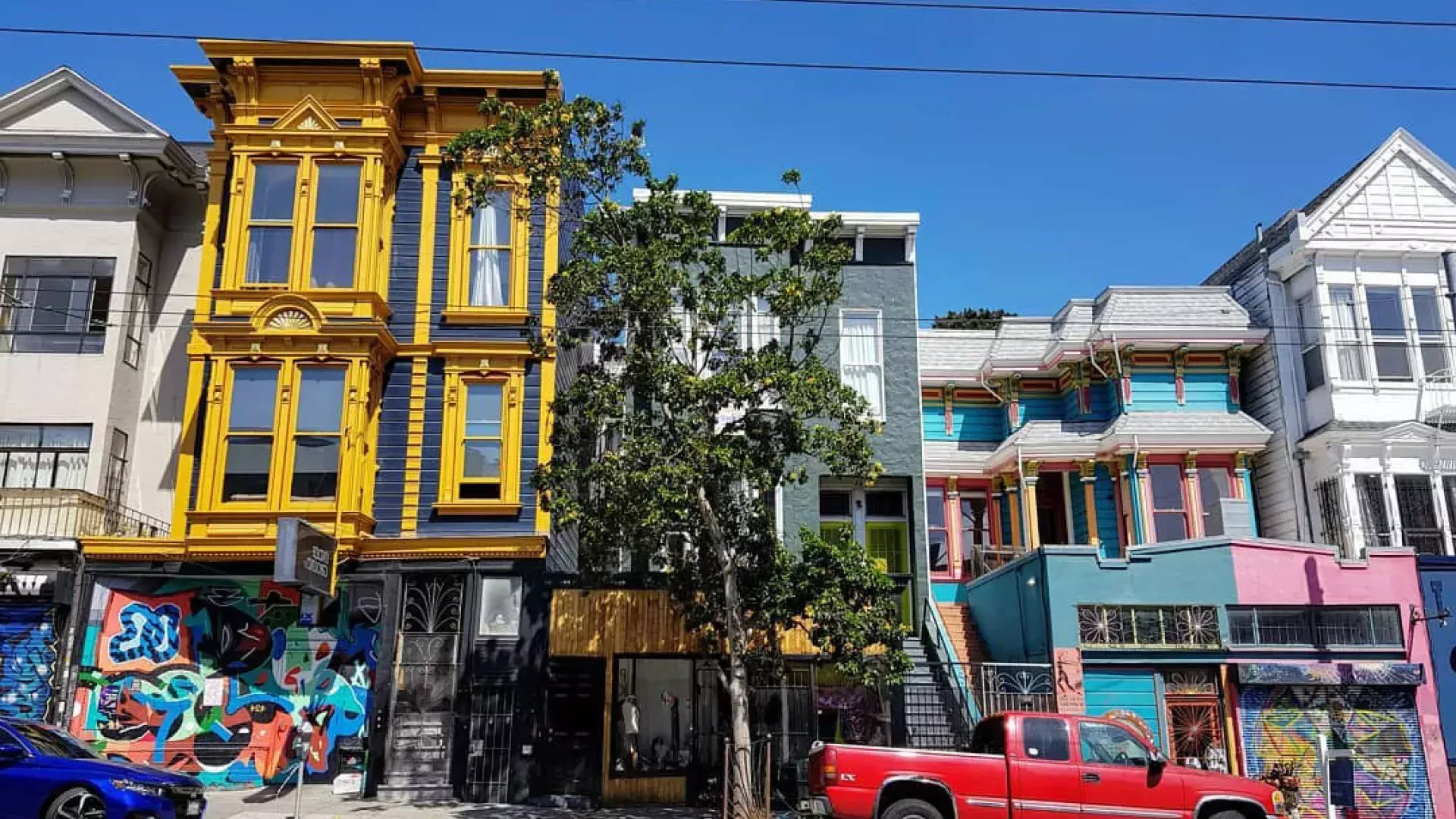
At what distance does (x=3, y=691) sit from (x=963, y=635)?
698 inches

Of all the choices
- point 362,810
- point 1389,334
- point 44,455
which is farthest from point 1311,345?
point 44,455

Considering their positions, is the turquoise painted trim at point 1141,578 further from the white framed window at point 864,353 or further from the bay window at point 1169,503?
the white framed window at point 864,353

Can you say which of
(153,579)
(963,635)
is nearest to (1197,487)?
(963,635)

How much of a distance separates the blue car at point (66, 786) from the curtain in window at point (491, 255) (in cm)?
1063

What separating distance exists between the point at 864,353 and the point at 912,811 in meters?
11.2

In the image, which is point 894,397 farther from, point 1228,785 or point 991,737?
point 1228,785

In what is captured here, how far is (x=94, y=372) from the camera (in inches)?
837

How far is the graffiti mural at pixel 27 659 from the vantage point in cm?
1903

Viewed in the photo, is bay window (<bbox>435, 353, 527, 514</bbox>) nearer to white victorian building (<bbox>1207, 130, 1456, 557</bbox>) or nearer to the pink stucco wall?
the pink stucco wall

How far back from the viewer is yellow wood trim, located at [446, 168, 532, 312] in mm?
21031

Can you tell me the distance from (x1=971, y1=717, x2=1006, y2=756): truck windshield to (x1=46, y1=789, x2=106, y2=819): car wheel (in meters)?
10.7

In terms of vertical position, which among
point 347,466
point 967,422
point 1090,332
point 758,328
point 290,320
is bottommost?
point 347,466

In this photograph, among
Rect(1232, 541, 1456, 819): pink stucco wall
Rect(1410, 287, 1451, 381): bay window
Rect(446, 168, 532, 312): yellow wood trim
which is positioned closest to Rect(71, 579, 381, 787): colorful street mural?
Rect(446, 168, 532, 312): yellow wood trim

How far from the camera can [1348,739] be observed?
746 inches
